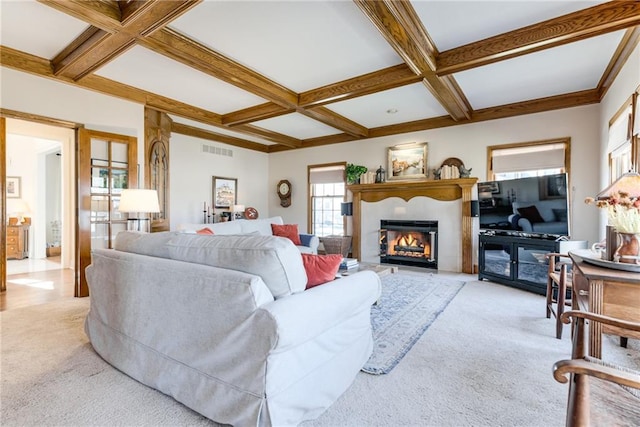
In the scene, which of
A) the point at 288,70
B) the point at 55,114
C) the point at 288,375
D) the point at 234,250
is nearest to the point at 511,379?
the point at 288,375

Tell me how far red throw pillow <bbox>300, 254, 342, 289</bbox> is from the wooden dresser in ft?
25.8

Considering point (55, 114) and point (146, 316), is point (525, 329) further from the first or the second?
point (55, 114)

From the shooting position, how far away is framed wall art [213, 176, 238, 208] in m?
6.84

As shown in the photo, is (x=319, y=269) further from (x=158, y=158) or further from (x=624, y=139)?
(x=158, y=158)

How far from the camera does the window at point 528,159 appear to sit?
4.65 m

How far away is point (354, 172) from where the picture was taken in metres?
6.45

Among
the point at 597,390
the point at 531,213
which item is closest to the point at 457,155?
the point at 531,213

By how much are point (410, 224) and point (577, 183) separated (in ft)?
8.44

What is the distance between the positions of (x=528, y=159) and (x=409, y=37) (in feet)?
11.0

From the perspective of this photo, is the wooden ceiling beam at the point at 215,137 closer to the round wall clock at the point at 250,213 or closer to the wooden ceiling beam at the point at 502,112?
the round wall clock at the point at 250,213

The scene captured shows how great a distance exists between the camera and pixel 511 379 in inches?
78.0

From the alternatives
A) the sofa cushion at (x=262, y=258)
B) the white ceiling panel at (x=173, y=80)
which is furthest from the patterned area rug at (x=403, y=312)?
the white ceiling panel at (x=173, y=80)

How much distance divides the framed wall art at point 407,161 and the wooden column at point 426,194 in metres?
0.21

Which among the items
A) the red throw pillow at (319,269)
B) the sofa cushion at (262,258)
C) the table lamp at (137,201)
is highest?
the table lamp at (137,201)
